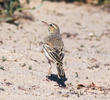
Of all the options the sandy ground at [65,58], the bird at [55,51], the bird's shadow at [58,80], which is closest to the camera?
the sandy ground at [65,58]

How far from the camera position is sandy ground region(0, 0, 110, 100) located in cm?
837

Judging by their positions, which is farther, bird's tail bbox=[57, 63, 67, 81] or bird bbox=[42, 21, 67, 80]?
bird bbox=[42, 21, 67, 80]

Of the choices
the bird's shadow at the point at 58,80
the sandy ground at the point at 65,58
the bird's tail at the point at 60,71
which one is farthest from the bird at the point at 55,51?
the sandy ground at the point at 65,58

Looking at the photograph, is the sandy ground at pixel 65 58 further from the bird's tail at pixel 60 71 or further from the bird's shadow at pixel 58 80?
the bird's tail at pixel 60 71

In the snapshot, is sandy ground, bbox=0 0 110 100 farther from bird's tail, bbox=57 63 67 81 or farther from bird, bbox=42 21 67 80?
bird, bbox=42 21 67 80

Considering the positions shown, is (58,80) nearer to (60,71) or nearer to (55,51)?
(55,51)

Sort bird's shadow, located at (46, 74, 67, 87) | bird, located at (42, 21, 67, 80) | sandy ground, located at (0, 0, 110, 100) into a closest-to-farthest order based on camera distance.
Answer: sandy ground, located at (0, 0, 110, 100) < bird, located at (42, 21, 67, 80) < bird's shadow, located at (46, 74, 67, 87)

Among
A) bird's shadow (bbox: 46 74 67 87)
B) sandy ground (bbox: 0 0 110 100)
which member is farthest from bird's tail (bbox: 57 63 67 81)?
bird's shadow (bbox: 46 74 67 87)

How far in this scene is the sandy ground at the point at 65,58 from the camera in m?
8.37

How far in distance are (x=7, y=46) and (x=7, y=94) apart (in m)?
4.04

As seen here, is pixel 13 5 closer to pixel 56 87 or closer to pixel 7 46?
pixel 7 46

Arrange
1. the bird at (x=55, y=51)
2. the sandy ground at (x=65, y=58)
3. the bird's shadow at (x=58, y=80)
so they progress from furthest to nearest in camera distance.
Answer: the bird's shadow at (x=58, y=80), the bird at (x=55, y=51), the sandy ground at (x=65, y=58)

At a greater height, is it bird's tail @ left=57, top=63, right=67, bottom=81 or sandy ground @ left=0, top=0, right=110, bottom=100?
bird's tail @ left=57, top=63, right=67, bottom=81

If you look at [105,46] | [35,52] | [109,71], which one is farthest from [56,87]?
[105,46]
